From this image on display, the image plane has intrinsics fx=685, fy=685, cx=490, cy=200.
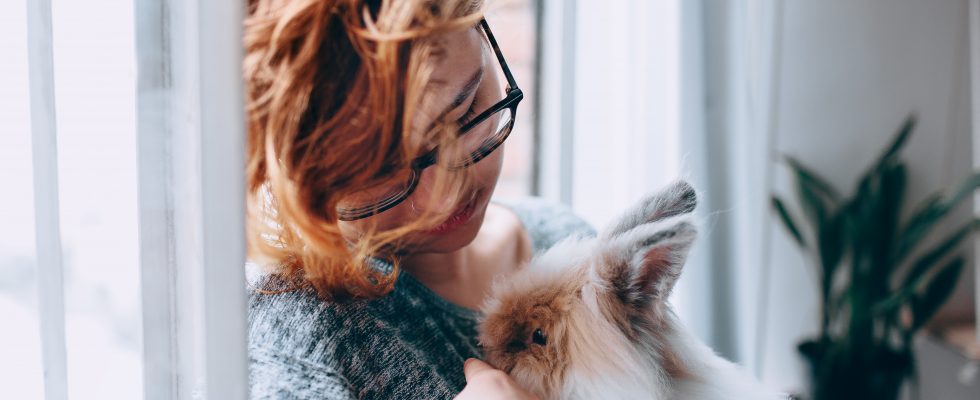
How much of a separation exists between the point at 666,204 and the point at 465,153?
223 mm

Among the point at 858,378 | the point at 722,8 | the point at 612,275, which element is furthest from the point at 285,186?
the point at 858,378

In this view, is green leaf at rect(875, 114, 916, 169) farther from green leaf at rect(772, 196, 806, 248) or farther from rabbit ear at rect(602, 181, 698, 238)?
rabbit ear at rect(602, 181, 698, 238)

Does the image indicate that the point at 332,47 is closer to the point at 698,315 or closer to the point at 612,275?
the point at 612,275

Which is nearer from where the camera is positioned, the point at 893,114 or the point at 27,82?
the point at 27,82

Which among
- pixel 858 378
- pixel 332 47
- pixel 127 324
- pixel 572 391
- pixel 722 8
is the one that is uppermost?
pixel 722 8

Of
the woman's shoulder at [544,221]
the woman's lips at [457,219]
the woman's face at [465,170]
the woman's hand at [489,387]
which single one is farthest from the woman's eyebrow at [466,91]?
Result: the woman's shoulder at [544,221]

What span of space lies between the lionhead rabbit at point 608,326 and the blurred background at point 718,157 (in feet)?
0.50

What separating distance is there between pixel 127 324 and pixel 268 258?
0.16 m

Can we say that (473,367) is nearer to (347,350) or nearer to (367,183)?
(347,350)

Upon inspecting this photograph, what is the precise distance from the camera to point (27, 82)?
1.71ft

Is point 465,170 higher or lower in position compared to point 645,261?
higher

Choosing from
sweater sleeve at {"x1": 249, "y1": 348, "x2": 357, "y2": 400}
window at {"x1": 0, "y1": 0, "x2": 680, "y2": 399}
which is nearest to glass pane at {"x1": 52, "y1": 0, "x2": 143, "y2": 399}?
window at {"x1": 0, "y1": 0, "x2": 680, "y2": 399}

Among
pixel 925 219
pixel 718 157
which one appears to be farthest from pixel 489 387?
pixel 925 219

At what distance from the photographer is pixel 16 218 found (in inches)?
20.5
